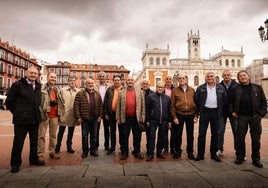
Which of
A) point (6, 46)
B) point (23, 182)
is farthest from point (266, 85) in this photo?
point (6, 46)

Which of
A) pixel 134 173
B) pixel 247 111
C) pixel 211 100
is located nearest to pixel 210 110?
pixel 211 100

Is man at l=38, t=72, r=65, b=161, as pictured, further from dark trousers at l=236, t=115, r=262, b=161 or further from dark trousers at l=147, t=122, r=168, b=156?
dark trousers at l=236, t=115, r=262, b=161

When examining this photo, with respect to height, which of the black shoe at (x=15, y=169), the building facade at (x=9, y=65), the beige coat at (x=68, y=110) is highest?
the building facade at (x=9, y=65)

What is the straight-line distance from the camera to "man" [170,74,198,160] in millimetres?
4496

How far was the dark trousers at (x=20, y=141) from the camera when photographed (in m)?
3.69

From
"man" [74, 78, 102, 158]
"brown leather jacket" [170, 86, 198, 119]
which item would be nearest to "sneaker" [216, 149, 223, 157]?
"brown leather jacket" [170, 86, 198, 119]

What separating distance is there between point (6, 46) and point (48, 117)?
41.0 meters

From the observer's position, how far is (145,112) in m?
4.68

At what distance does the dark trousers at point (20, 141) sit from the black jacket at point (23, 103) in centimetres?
14

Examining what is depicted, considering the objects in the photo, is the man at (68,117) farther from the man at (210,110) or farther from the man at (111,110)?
the man at (210,110)

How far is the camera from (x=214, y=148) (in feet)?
14.2

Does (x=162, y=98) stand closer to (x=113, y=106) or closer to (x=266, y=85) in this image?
(x=113, y=106)

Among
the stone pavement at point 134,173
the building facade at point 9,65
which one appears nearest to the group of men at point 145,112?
the stone pavement at point 134,173

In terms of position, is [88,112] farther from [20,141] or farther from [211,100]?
[211,100]
